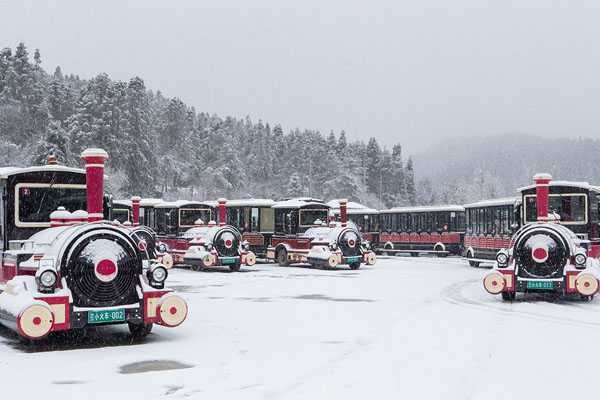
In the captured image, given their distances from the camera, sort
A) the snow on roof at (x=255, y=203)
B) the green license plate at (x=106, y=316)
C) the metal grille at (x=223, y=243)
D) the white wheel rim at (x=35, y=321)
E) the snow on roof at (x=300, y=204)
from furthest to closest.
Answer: the snow on roof at (x=255, y=203)
the snow on roof at (x=300, y=204)
the metal grille at (x=223, y=243)
the green license plate at (x=106, y=316)
the white wheel rim at (x=35, y=321)

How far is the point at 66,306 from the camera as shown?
395 inches

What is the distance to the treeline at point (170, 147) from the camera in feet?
206

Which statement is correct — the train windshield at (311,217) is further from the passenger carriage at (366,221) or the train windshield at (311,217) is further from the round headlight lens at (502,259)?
the round headlight lens at (502,259)

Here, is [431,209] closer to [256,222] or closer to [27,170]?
[256,222]

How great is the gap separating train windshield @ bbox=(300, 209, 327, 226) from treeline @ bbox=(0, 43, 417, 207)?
23.9 meters

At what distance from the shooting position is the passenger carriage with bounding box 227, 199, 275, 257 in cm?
3312

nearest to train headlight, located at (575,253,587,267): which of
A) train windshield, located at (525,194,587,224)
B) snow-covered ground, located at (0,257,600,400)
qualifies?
snow-covered ground, located at (0,257,600,400)

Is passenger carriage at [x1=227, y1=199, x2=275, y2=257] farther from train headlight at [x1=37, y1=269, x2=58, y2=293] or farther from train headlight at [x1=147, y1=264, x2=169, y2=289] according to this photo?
train headlight at [x1=37, y1=269, x2=58, y2=293]

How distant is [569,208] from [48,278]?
15.9 metres

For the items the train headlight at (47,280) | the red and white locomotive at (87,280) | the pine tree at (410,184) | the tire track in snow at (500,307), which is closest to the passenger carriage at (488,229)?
the tire track in snow at (500,307)

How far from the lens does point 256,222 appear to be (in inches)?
1321

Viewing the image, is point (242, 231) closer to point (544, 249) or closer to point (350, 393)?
point (544, 249)

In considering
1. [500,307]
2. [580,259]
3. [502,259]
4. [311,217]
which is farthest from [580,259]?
[311,217]

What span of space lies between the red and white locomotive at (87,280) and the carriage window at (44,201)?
97 centimetres
